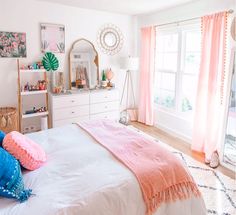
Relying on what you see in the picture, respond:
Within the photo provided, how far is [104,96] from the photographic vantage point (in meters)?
4.23

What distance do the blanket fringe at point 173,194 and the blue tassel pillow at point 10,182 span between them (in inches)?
32.7

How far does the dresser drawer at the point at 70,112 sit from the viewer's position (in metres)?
3.76

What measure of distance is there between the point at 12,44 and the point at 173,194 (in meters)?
3.35

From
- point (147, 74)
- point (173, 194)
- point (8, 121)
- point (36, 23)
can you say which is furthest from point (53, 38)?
point (173, 194)

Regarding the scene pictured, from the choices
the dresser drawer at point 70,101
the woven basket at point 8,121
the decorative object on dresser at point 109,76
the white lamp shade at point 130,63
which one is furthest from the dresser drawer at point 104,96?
the woven basket at point 8,121

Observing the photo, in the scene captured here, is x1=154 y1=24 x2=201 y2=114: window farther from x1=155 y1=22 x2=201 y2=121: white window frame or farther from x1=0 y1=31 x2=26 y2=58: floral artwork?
x1=0 y1=31 x2=26 y2=58: floral artwork

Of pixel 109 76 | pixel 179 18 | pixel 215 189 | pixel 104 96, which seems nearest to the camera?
pixel 215 189

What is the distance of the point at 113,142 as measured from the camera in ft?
6.85

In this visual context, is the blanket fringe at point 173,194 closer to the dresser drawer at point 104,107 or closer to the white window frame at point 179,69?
the white window frame at point 179,69

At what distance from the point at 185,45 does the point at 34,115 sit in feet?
9.53

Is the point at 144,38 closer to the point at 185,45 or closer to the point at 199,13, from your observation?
the point at 185,45

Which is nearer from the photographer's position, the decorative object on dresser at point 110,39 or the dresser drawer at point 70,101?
the dresser drawer at point 70,101

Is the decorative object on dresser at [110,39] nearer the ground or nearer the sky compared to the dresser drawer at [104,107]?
nearer the sky

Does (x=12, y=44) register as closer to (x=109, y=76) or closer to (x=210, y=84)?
(x=109, y=76)
